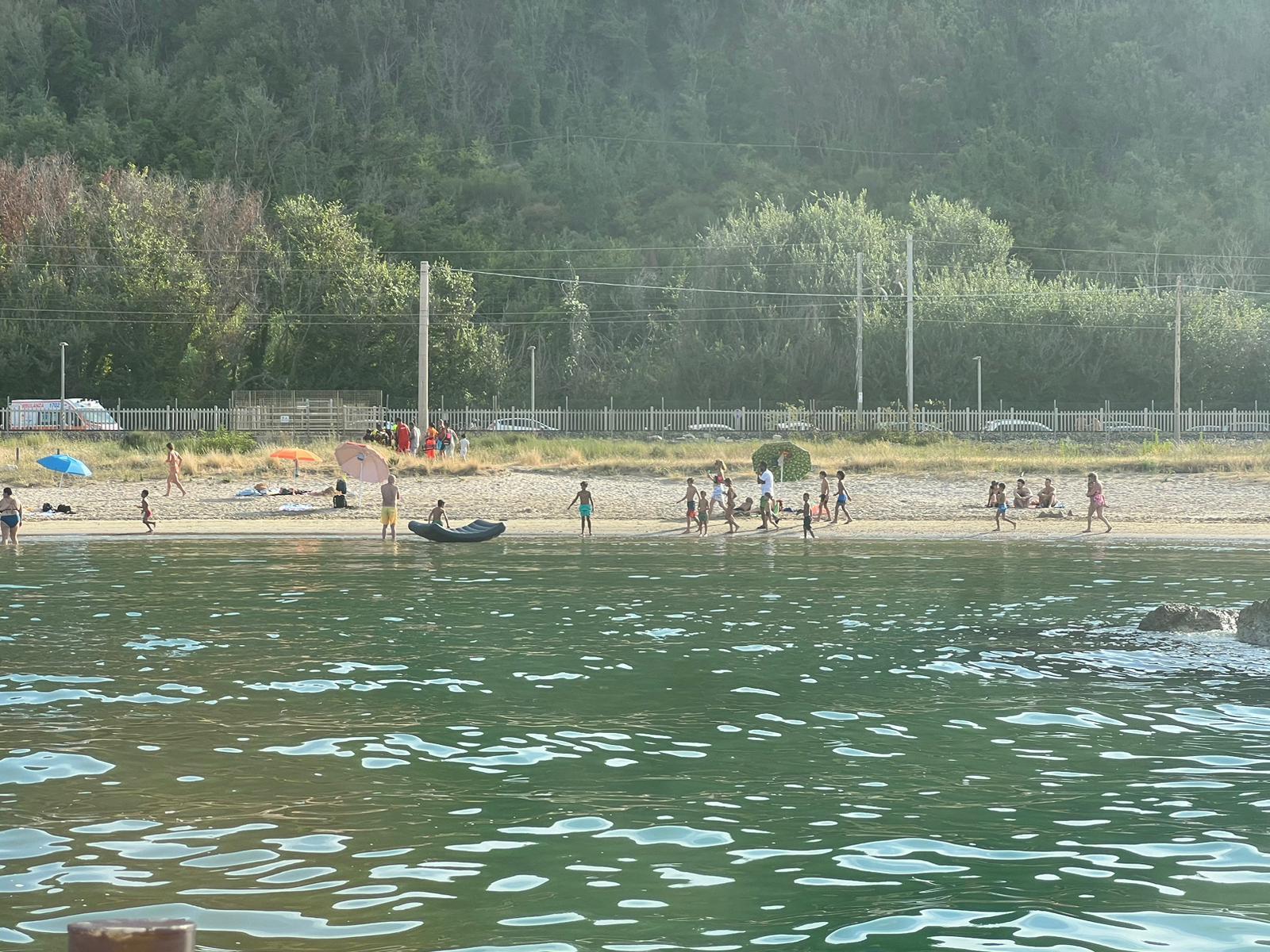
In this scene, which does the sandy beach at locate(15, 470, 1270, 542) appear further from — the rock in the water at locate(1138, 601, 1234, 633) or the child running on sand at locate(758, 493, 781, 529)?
the rock in the water at locate(1138, 601, 1234, 633)

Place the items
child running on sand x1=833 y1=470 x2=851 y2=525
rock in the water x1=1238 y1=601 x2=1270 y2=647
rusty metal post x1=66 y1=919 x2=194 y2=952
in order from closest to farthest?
rusty metal post x1=66 y1=919 x2=194 y2=952, rock in the water x1=1238 y1=601 x2=1270 y2=647, child running on sand x1=833 y1=470 x2=851 y2=525

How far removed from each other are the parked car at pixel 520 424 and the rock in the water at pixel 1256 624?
142ft

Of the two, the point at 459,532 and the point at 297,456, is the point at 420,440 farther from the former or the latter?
the point at 459,532

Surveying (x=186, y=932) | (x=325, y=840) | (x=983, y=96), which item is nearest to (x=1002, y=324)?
(x=983, y=96)

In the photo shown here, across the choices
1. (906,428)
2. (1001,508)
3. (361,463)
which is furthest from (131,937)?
→ (906,428)

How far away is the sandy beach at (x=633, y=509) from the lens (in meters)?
37.0

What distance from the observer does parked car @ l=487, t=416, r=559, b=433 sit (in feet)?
202

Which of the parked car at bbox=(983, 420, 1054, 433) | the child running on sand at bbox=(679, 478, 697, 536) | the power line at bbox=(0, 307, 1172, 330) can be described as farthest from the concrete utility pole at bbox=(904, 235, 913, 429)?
A: the child running on sand at bbox=(679, 478, 697, 536)

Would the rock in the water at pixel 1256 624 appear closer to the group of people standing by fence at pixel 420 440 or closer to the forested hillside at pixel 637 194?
the group of people standing by fence at pixel 420 440

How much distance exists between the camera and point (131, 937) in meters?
4.38

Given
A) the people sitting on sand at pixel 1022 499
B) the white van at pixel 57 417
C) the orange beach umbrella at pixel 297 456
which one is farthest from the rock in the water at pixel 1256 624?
the white van at pixel 57 417

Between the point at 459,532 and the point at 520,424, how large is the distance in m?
28.1

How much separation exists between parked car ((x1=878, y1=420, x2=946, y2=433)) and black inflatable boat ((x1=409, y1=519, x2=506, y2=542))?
2758 cm

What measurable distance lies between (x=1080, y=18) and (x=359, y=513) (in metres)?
102
